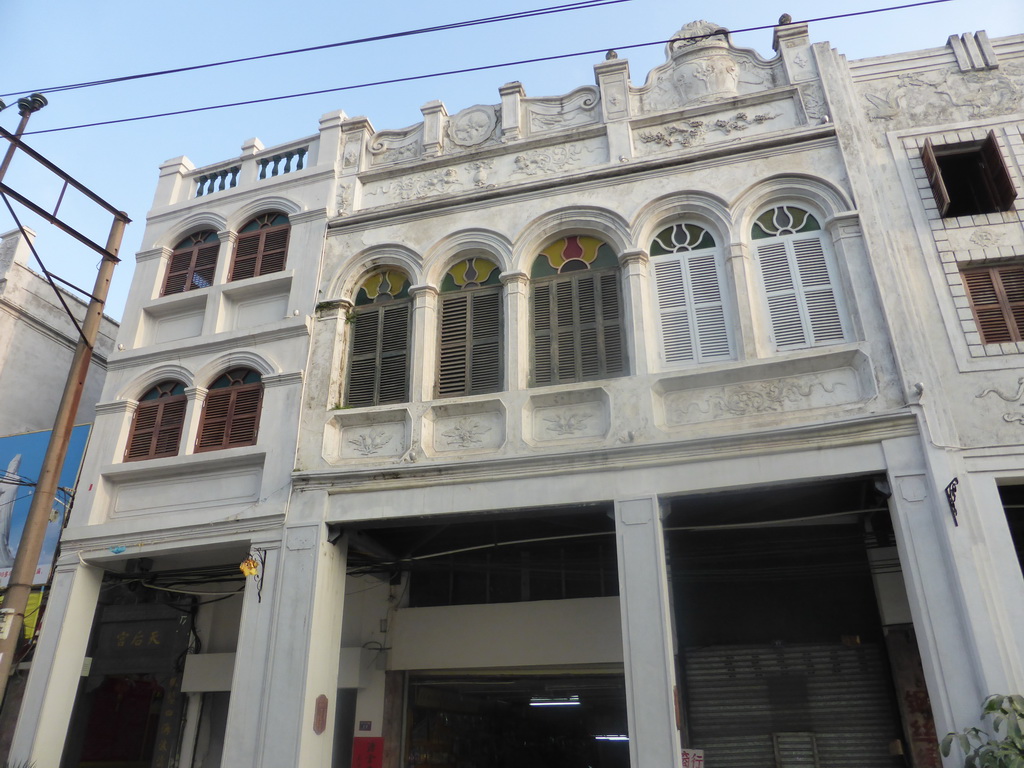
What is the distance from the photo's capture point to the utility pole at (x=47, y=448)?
8367 millimetres

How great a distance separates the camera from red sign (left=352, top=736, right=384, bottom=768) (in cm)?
943

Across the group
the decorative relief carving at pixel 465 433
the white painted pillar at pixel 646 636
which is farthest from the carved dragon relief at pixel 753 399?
the decorative relief carving at pixel 465 433

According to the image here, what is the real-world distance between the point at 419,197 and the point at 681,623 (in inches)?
260

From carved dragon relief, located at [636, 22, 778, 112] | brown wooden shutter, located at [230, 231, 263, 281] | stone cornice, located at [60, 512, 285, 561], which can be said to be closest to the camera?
stone cornice, located at [60, 512, 285, 561]

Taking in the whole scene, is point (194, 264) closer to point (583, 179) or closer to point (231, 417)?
point (231, 417)

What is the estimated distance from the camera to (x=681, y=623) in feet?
30.7

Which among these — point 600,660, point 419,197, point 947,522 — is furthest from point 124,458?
point 947,522

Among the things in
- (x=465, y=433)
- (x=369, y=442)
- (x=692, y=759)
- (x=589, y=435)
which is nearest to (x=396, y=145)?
(x=369, y=442)

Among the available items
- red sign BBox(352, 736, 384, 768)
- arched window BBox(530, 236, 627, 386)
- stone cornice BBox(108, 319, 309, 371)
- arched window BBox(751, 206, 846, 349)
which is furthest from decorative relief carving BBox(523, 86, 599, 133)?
red sign BBox(352, 736, 384, 768)

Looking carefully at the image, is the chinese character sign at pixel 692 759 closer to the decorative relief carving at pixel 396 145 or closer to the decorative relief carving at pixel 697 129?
the decorative relief carving at pixel 697 129

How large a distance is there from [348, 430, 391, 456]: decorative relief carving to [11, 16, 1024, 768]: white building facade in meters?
0.04

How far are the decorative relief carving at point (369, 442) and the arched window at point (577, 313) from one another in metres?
1.95

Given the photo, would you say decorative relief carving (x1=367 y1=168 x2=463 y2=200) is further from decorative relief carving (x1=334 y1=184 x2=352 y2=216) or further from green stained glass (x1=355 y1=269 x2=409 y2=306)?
green stained glass (x1=355 y1=269 x2=409 y2=306)

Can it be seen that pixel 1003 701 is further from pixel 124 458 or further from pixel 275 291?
pixel 124 458
